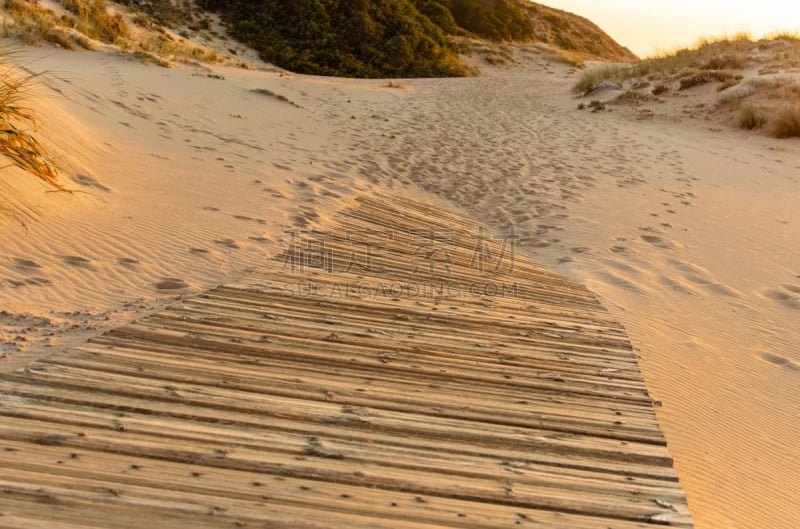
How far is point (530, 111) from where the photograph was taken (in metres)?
15.4

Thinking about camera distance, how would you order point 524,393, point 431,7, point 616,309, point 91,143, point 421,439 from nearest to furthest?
point 421,439, point 524,393, point 616,309, point 91,143, point 431,7

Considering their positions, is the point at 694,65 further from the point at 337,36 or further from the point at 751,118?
the point at 337,36

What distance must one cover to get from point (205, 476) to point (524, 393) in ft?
4.85

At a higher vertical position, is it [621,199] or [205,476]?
[621,199]

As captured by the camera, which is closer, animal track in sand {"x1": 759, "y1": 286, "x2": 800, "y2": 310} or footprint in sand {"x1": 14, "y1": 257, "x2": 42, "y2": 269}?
footprint in sand {"x1": 14, "y1": 257, "x2": 42, "y2": 269}

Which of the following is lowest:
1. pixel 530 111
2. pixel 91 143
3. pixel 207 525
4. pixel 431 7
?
pixel 207 525

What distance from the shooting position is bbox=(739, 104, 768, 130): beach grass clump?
40.6ft

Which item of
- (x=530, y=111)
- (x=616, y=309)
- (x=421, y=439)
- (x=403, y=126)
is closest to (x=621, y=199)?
(x=616, y=309)

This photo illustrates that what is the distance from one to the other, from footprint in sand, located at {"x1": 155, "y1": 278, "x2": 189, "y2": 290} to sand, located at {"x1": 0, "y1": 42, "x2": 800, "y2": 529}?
0.02 m

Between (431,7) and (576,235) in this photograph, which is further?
(431,7)

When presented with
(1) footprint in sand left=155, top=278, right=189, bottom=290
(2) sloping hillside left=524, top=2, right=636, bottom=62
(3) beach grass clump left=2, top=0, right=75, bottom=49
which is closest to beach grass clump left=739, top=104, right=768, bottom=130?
(1) footprint in sand left=155, top=278, right=189, bottom=290

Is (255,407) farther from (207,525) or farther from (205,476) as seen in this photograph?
(207,525)

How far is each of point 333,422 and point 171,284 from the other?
77.2 inches

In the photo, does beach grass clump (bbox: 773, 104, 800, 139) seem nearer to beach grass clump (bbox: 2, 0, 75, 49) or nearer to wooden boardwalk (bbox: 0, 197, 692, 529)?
wooden boardwalk (bbox: 0, 197, 692, 529)
